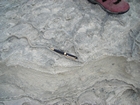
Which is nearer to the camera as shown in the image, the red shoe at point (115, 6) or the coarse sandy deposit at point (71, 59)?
the coarse sandy deposit at point (71, 59)

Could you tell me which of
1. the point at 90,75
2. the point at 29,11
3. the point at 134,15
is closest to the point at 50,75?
the point at 90,75

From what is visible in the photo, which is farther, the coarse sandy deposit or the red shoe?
the red shoe

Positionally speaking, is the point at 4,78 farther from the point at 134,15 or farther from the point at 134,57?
the point at 134,15

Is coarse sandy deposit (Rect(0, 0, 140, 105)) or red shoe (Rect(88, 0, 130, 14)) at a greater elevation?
red shoe (Rect(88, 0, 130, 14))

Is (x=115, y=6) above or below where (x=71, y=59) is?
above

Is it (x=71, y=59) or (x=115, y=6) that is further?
(x=115, y=6)
